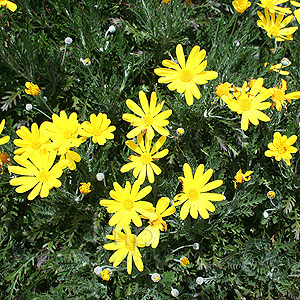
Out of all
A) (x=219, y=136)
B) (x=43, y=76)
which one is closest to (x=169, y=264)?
(x=219, y=136)

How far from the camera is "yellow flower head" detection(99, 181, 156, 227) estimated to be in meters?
2.43

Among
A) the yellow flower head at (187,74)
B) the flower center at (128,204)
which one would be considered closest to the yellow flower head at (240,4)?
the yellow flower head at (187,74)

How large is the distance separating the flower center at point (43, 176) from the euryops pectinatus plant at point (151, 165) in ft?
0.04

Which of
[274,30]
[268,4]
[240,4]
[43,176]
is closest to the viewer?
[43,176]

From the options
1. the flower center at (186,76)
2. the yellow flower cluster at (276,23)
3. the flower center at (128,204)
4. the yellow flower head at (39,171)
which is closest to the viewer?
the yellow flower head at (39,171)

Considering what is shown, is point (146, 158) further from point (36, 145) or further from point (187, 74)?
point (36, 145)

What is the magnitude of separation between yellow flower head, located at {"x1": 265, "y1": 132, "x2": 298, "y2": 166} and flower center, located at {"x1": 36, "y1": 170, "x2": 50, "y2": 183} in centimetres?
202

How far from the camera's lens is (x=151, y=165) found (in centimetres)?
272

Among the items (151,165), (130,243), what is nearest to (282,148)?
(151,165)

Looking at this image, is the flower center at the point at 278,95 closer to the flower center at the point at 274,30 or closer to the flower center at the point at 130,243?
the flower center at the point at 274,30

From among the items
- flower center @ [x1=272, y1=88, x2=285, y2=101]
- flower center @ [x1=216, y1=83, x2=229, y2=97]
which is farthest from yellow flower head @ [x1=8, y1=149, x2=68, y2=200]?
flower center @ [x1=272, y1=88, x2=285, y2=101]

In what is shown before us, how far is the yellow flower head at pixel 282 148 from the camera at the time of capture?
9.19 feet

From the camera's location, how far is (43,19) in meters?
3.60

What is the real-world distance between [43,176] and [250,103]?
1975mm
